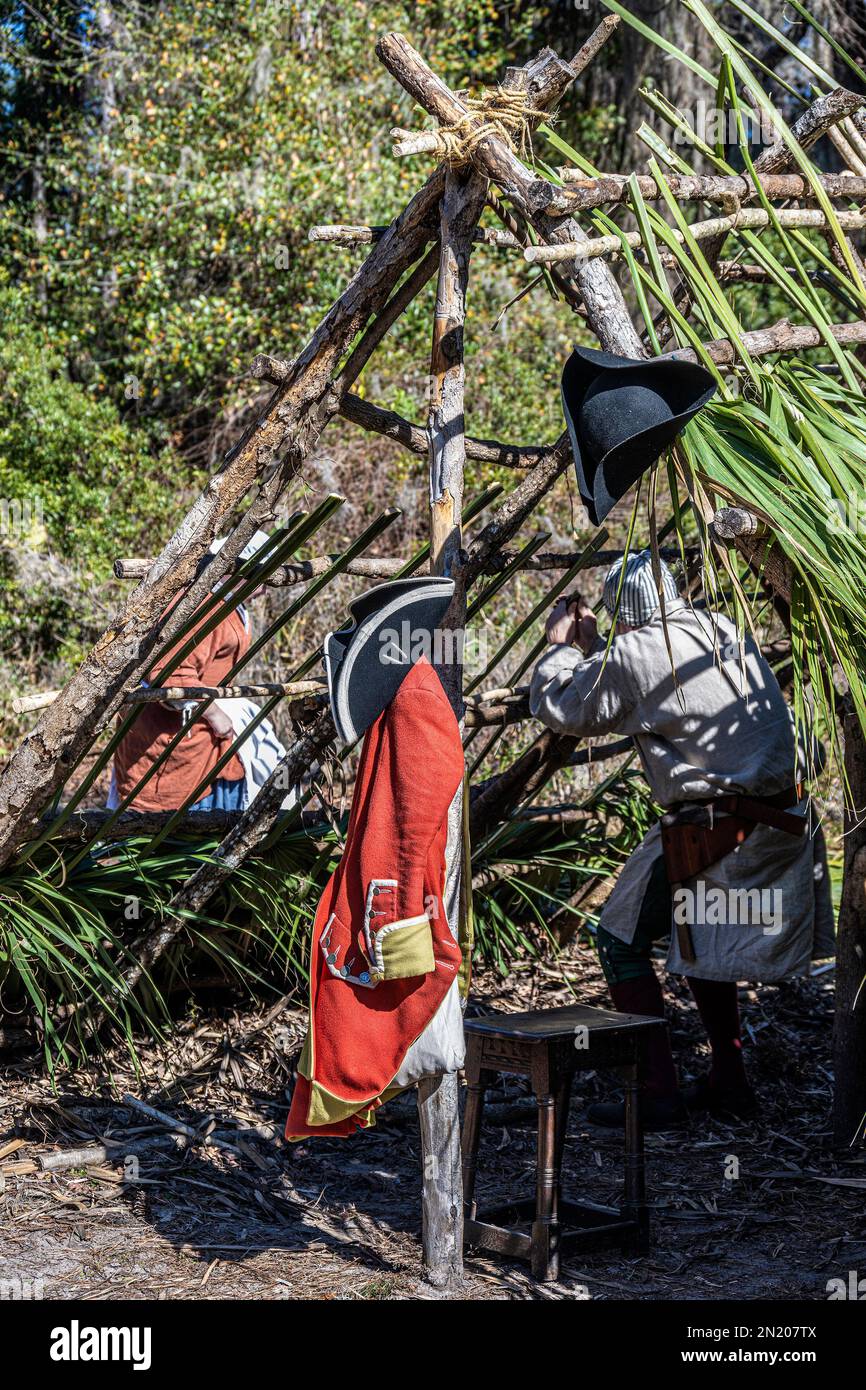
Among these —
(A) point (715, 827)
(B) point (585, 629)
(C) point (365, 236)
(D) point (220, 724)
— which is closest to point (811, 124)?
(C) point (365, 236)

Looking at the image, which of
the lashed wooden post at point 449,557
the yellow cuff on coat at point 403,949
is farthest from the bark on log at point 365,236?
the yellow cuff on coat at point 403,949

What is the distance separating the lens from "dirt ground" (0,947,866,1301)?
320cm

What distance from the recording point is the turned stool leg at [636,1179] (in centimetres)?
340

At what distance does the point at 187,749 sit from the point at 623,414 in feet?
8.99

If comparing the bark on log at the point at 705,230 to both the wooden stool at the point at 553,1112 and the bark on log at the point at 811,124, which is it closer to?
the bark on log at the point at 811,124

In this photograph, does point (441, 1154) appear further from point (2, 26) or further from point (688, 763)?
point (2, 26)

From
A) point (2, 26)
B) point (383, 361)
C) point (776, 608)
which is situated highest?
point (2, 26)

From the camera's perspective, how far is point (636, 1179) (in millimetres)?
3404

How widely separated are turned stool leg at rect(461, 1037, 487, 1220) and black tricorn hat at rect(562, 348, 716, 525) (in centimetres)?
164

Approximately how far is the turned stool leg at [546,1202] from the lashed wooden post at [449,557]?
221 millimetres

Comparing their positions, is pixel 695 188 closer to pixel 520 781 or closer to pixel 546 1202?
pixel 546 1202
